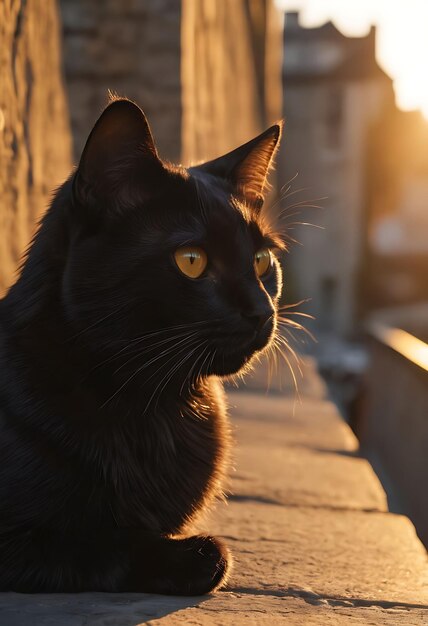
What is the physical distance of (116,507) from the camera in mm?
1635

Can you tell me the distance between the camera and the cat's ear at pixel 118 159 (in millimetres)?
1600

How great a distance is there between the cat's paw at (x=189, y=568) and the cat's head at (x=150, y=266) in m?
0.35

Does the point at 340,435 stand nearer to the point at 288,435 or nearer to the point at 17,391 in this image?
the point at 288,435

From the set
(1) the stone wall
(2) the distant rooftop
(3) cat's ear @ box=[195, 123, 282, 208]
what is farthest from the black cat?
(2) the distant rooftop

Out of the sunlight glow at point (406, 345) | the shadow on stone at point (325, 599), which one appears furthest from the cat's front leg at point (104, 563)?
the sunlight glow at point (406, 345)

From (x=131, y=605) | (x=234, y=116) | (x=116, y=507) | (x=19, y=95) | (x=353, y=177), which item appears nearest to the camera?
(x=131, y=605)

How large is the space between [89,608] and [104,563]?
0.12 meters

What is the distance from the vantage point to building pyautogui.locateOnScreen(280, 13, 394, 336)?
909 inches

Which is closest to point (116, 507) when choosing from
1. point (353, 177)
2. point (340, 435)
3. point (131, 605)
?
point (131, 605)

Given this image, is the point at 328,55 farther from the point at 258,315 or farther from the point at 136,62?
the point at 258,315

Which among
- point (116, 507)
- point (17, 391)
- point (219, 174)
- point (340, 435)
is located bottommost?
point (340, 435)

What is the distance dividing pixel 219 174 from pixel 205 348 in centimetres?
56

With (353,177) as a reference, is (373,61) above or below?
above

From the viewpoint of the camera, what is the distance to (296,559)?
6.53 feet
